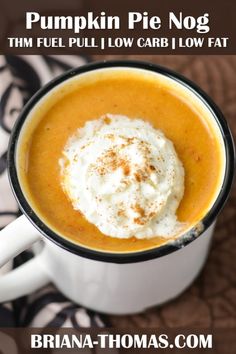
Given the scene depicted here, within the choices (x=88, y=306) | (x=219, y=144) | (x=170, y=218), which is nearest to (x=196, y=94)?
(x=219, y=144)

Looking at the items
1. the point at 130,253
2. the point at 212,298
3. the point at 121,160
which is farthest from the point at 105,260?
the point at 212,298

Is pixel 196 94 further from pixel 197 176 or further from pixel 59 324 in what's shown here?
pixel 59 324

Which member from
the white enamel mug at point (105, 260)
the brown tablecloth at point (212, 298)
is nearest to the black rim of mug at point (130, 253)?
the white enamel mug at point (105, 260)

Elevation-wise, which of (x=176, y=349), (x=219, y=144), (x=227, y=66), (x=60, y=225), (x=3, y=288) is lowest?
(x=176, y=349)

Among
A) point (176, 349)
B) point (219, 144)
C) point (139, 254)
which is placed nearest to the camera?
point (139, 254)

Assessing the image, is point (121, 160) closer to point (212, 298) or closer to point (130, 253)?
point (130, 253)

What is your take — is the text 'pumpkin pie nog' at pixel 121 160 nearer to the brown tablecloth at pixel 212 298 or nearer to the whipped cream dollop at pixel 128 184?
the whipped cream dollop at pixel 128 184

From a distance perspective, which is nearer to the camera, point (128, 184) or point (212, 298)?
point (128, 184)
